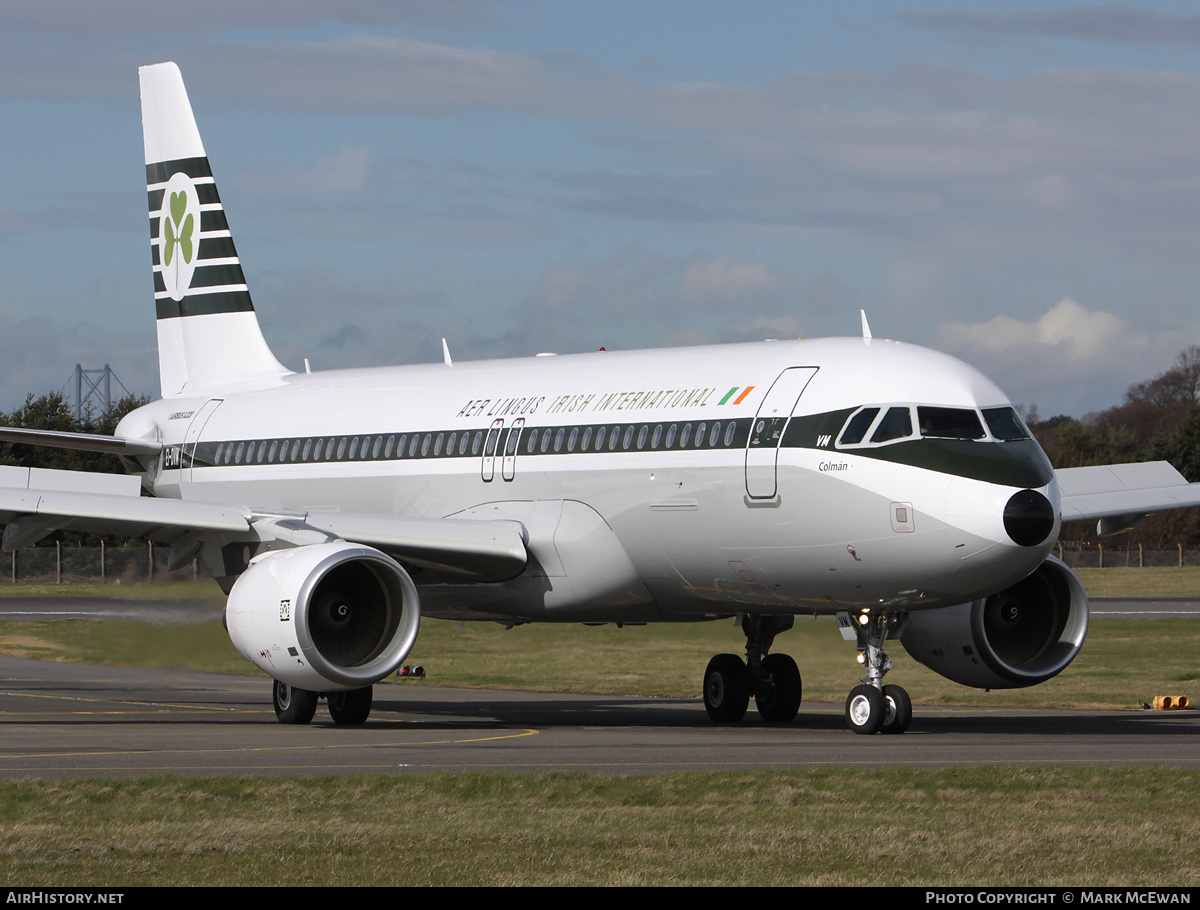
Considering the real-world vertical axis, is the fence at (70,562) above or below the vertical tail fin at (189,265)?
below

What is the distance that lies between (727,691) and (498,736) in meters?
4.24

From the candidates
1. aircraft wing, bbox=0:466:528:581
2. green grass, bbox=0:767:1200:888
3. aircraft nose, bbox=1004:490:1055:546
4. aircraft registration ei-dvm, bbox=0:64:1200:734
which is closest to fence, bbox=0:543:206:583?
aircraft registration ei-dvm, bbox=0:64:1200:734

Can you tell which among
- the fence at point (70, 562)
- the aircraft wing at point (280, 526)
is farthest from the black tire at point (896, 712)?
the fence at point (70, 562)

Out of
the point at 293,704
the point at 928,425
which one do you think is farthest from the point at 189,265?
the point at 928,425

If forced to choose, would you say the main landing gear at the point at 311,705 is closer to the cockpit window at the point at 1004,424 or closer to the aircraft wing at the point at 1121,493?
the cockpit window at the point at 1004,424

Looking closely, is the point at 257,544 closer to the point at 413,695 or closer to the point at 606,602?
the point at 606,602

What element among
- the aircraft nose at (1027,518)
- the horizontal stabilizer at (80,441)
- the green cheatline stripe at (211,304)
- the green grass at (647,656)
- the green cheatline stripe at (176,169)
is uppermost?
the green cheatline stripe at (176,169)

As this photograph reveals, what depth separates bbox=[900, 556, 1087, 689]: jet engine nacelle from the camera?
22.0 meters

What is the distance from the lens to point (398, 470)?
83.1 ft

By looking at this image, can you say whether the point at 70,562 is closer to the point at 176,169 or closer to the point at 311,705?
the point at 176,169

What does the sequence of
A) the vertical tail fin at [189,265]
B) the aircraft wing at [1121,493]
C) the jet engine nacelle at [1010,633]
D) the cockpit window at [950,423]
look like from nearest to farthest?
the cockpit window at [950,423]
the jet engine nacelle at [1010,633]
the aircraft wing at [1121,493]
the vertical tail fin at [189,265]

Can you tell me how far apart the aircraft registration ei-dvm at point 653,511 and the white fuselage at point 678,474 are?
32 millimetres

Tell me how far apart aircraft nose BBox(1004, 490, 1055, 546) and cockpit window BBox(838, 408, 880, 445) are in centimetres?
190

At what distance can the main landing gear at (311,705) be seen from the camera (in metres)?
22.8
